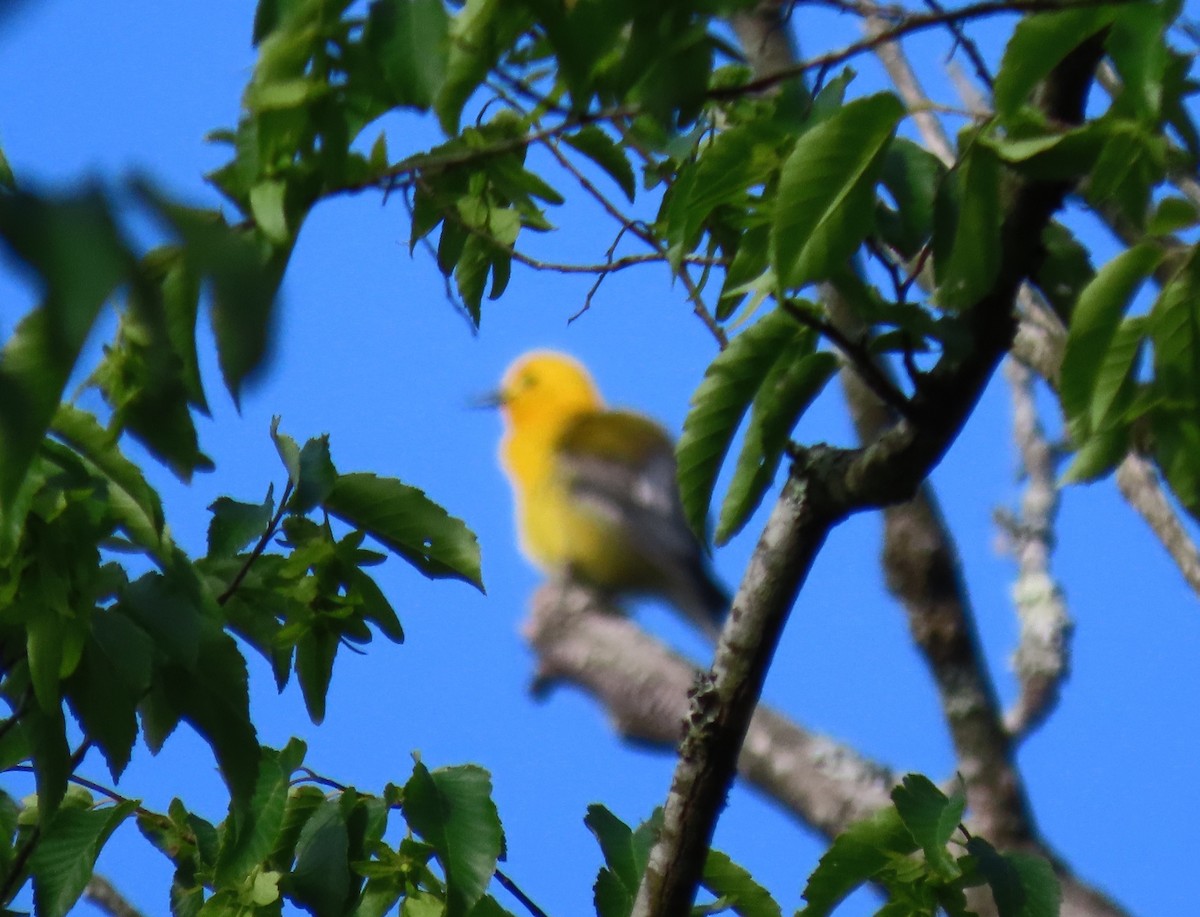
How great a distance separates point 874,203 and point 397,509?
67cm

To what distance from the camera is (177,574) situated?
1405 mm

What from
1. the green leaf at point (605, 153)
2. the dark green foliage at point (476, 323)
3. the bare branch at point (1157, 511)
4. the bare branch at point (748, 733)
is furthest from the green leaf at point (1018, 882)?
the bare branch at point (1157, 511)

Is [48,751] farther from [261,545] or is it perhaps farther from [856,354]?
[856,354]

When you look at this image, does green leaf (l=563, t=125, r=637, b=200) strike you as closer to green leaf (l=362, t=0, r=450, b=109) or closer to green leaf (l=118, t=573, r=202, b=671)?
green leaf (l=362, t=0, r=450, b=109)

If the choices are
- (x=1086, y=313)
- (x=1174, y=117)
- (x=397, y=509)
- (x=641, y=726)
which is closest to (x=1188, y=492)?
(x=1086, y=313)

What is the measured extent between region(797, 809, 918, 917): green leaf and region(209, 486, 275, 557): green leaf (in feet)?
2.30

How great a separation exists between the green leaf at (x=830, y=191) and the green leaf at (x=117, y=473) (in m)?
0.64

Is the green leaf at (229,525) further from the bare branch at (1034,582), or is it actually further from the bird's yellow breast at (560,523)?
the bird's yellow breast at (560,523)

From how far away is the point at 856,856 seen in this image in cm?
156

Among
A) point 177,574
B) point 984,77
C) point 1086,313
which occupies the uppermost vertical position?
point 984,77

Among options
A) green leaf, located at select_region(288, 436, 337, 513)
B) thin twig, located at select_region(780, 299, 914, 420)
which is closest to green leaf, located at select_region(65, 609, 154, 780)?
green leaf, located at select_region(288, 436, 337, 513)

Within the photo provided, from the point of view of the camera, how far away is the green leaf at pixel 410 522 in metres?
1.60

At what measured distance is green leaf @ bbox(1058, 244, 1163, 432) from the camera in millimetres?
1355

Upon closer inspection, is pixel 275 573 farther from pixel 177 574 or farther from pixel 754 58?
pixel 754 58
